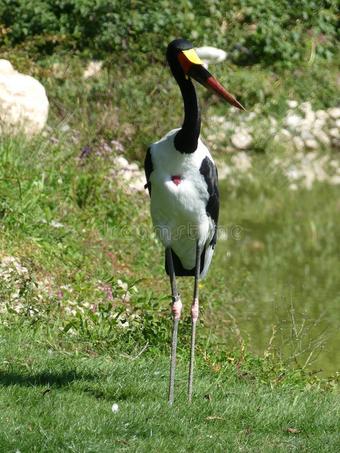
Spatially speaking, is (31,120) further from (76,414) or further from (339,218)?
(76,414)

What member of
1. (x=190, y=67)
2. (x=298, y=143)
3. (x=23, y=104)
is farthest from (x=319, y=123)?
(x=190, y=67)

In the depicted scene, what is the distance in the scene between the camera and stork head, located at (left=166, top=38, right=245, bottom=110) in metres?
5.69

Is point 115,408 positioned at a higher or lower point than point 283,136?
higher

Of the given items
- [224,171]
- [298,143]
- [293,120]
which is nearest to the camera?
[224,171]

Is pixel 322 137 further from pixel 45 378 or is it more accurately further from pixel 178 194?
pixel 45 378

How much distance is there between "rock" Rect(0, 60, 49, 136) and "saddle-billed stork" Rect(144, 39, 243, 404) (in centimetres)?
464

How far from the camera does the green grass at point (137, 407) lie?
5020mm

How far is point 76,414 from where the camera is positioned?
17.3 feet

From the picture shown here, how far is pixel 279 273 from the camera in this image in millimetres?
10578

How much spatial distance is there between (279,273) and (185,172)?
497 cm

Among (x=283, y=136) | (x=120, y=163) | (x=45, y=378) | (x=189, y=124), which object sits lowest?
(x=283, y=136)

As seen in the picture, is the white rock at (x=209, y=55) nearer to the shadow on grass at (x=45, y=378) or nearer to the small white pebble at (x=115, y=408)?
the shadow on grass at (x=45, y=378)

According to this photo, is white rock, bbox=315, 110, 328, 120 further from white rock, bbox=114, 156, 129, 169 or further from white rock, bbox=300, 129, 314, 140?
white rock, bbox=114, 156, 129, 169

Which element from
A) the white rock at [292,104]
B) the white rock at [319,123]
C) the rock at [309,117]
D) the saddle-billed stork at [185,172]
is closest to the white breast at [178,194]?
the saddle-billed stork at [185,172]
